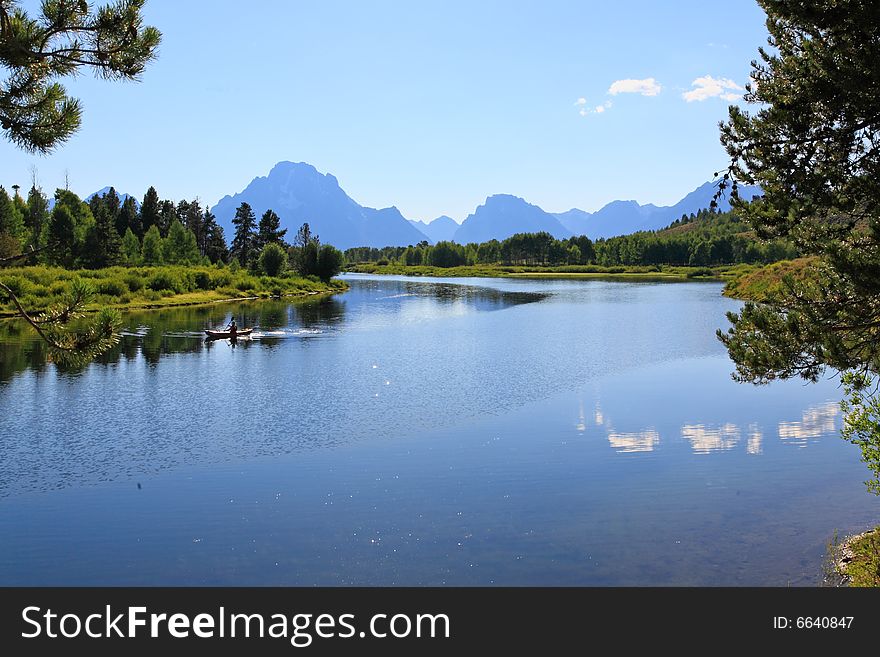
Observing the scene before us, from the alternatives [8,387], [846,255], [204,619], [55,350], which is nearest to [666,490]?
Result: [846,255]

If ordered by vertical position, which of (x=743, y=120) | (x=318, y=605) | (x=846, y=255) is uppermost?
(x=743, y=120)

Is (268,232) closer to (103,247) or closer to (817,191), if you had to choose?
(103,247)

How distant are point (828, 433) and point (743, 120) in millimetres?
20157

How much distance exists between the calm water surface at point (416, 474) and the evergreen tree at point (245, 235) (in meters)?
125

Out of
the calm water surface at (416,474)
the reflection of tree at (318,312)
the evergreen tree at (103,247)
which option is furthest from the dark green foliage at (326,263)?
the calm water surface at (416,474)

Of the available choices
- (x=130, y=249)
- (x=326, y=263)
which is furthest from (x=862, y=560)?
(x=130, y=249)

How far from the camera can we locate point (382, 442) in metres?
29.3

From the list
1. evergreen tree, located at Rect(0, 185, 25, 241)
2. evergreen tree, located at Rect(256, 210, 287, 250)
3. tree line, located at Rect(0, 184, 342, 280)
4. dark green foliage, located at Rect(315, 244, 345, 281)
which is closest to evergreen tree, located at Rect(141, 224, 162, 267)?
tree line, located at Rect(0, 184, 342, 280)

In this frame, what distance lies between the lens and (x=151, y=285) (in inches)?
4232

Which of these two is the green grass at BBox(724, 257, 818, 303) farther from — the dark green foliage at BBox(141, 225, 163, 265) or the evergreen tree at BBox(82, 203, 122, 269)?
the dark green foliage at BBox(141, 225, 163, 265)

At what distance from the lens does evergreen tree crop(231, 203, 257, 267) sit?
173 m

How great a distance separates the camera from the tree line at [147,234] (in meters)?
121

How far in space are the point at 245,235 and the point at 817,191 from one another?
17256 centimetres

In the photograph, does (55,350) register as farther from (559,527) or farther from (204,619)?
(559,527)
